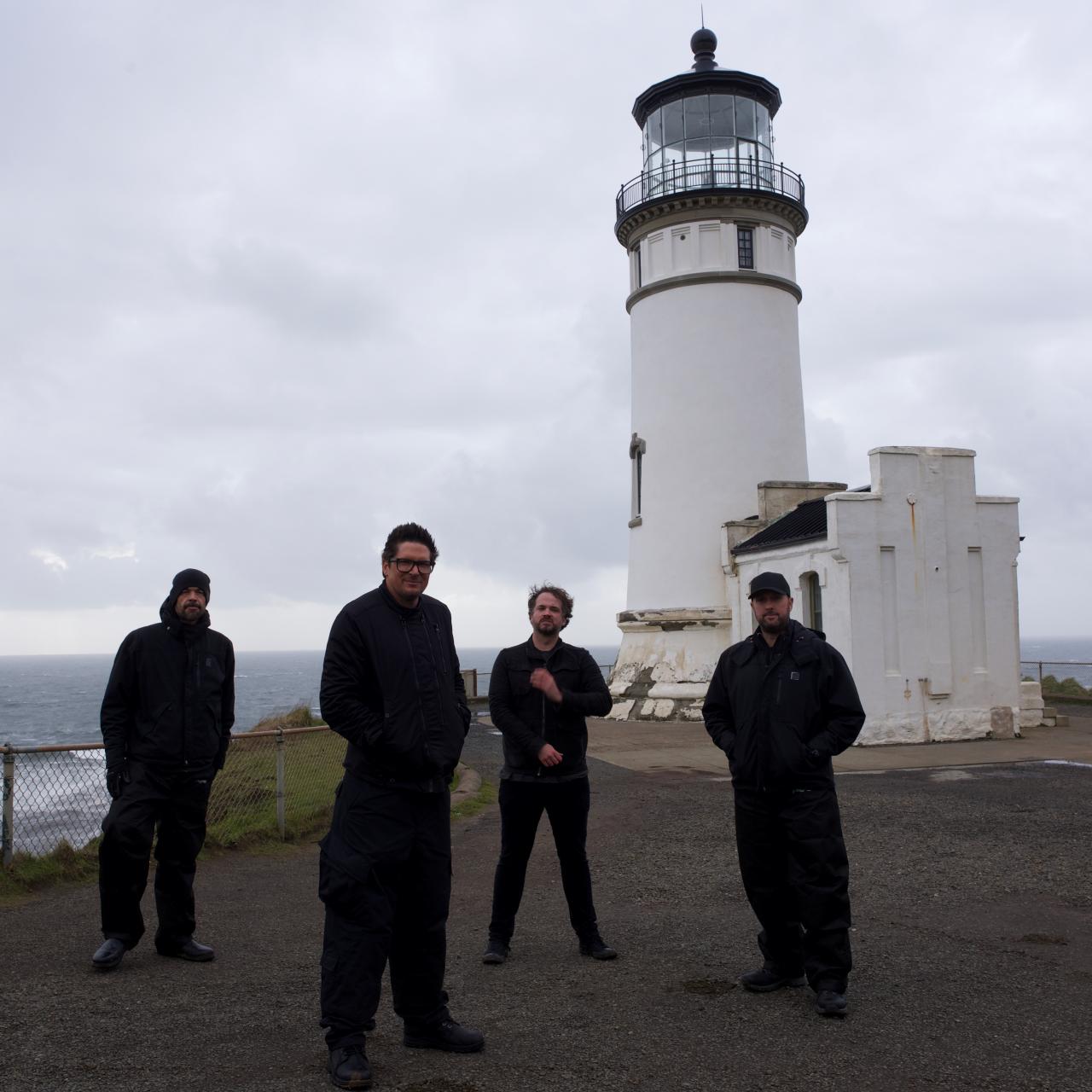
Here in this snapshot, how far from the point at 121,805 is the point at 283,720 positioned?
15.3 metres

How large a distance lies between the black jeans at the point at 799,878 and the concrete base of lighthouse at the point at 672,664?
16.1 m

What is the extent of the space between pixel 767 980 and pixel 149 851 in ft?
11.1

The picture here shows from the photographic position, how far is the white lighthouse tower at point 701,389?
73.7 feet

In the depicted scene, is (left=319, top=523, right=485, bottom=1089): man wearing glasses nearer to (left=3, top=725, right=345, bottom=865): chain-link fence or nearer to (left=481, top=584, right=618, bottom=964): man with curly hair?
(left=481, top=584, right=618, bottom=964): man with curly hair

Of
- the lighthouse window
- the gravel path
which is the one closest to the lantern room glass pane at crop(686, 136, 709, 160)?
the lighthouse window

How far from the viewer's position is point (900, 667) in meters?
18.1

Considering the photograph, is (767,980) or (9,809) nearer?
(767,980)

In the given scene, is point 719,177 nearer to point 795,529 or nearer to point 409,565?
point 795,529

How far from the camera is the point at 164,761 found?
616 centimetres

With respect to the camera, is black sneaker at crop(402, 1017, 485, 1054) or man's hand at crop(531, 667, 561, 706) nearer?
black sneaker at crop(402, 1017, 485, 1054)

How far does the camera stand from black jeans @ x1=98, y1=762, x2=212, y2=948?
5.96 metres

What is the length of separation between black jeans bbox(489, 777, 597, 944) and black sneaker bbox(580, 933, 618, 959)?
0.03 meters

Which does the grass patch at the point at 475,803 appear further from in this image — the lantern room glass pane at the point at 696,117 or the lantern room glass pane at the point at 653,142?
the lantern room glass pane at the point at 696,117

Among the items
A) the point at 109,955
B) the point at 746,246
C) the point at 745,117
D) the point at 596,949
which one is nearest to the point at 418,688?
the point at 596,949
